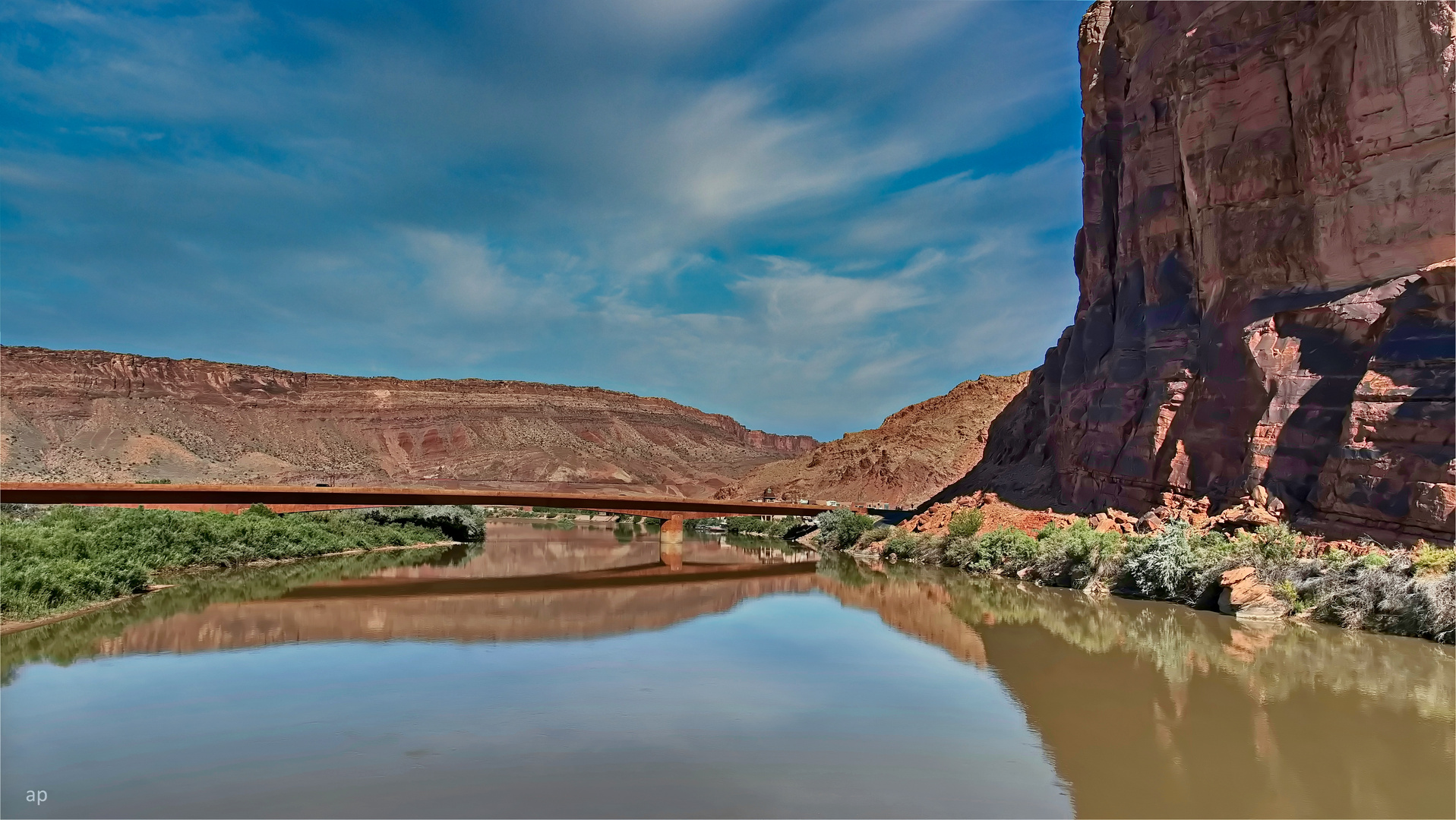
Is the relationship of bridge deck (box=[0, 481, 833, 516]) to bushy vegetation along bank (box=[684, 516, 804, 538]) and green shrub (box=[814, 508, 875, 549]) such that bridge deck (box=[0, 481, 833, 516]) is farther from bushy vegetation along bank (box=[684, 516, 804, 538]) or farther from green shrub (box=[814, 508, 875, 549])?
bushy vegetation along bank (box=[684, 516, 804, 538])

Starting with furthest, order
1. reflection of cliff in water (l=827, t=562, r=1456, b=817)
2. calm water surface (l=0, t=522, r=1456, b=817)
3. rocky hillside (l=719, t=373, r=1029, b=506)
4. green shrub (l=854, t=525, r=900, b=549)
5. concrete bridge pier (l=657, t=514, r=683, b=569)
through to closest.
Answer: rocky hillside (l=719, t=373, r=1029, b=506) → concrete bridge pier (l=657, t=514, r=683, b=569) → green shrub (l=854, t=525, r=900, b=549) → reflection of cliff in water (l=827, t=562, r=1456, b=817) → calm water surface (l=0, t=522, r=1456, b=817)

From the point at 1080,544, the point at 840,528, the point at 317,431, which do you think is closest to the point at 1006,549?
the point at 1080,544

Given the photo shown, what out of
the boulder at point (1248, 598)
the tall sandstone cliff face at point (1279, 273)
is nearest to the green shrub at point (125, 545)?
the boulder at point (1248, 598)

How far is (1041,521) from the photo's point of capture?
3050cm

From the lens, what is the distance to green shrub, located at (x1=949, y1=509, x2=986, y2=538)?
106 ft

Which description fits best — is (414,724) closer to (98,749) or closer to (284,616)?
(98,749)

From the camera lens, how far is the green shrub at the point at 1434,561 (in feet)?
49.7

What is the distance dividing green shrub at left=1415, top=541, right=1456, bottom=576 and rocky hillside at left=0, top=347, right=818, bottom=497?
240ft

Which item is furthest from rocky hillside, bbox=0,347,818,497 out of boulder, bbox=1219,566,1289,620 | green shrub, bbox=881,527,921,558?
boulder, bbox=1219,566,1289,620

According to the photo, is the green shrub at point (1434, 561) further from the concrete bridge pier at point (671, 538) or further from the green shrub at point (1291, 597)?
the concrete bridge pier at point (671, 538)

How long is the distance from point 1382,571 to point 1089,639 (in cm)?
565

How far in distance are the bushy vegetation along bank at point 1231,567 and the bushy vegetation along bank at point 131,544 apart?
22652 millimetres

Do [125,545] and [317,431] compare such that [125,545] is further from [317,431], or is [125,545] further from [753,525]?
[317,431]

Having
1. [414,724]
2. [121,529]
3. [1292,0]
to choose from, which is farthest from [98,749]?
[1292,0]
